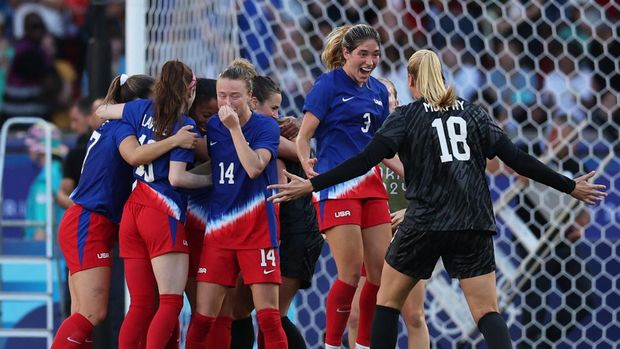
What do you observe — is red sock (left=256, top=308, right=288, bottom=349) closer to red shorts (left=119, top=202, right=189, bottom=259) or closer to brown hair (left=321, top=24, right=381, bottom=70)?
red shorts (left=119, top=202, right=189, bottom=259)

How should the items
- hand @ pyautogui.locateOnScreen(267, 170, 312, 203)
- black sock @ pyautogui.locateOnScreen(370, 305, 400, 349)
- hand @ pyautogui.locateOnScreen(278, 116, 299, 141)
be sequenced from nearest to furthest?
hand @ pyautogui.locateOnScreen(267, 170, 312, 203)
black sock @ pyautogui.locateOnScreen(370, 305, 400, 349)
hand @ pyautogui.locateOnScreen(278, 116, 299, 141)

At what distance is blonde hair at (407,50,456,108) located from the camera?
16.4 ft

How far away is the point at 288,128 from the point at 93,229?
4.03 feet

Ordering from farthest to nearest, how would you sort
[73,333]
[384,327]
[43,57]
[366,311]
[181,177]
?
[43,57], [366,311], [73,333], [181,177], [384,327]

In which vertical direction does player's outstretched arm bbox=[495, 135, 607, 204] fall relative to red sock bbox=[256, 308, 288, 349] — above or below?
above

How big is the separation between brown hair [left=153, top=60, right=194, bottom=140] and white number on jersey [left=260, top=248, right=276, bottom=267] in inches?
28.6

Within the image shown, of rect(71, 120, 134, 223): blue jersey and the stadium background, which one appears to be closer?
rect(71, 120, 134, 223): blue jersey

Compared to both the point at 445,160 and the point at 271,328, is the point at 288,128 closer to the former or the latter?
the point at 271,328

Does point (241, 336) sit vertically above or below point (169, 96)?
below

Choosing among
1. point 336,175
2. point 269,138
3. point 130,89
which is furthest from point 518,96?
point 336,175

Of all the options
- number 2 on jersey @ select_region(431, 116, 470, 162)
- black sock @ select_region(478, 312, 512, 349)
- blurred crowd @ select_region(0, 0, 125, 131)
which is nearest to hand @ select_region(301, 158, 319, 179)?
number 2 on jersey @ select_region(431, 116, 470, 162)

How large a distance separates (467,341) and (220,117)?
339 centimetres

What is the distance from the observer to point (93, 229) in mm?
5578

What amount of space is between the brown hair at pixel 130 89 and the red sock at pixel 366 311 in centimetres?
151
